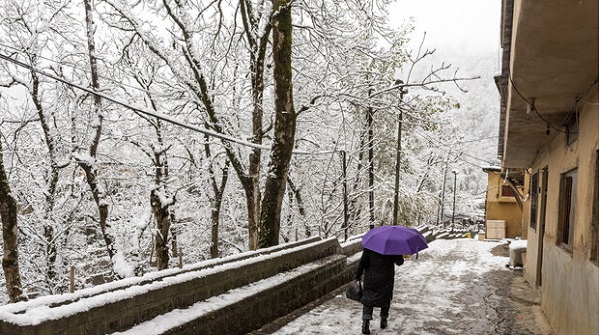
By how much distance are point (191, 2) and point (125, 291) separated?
11.4 meters

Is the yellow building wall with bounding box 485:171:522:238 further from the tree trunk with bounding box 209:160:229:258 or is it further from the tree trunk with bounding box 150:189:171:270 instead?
the tree trunk with bounding box 150:189:171:270

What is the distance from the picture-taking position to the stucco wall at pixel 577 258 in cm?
501

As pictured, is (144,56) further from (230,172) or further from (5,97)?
(230,172)

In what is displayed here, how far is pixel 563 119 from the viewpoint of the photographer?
703 centimetres

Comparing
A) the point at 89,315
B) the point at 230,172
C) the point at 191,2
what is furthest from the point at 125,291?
the point at 230,172

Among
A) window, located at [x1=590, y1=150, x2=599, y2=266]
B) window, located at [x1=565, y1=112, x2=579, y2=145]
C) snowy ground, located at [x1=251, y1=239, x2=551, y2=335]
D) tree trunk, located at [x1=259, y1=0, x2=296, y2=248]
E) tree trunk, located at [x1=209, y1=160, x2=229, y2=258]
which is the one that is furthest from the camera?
tree trunk, located at [x1=209, y1=160, x2=229, y2=258]

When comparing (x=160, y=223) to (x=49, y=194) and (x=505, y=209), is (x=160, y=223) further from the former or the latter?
(x=505, y=209)

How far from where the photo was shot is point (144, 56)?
51.2ft

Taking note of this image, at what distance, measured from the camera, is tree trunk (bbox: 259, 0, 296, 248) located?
938 cm

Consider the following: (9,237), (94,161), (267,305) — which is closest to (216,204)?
(94,161)

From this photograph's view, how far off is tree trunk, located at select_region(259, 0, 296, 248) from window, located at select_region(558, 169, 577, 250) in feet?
16.6

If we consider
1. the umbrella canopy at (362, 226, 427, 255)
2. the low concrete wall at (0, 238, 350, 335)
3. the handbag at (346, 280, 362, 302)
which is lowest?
the handbag at (346, 280, 362, 302)

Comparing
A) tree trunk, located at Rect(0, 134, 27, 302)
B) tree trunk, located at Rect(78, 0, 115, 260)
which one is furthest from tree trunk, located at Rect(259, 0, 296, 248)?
tree trunk, located at Rect(78, 0, 115, 260)

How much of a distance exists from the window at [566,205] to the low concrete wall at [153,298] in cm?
430
